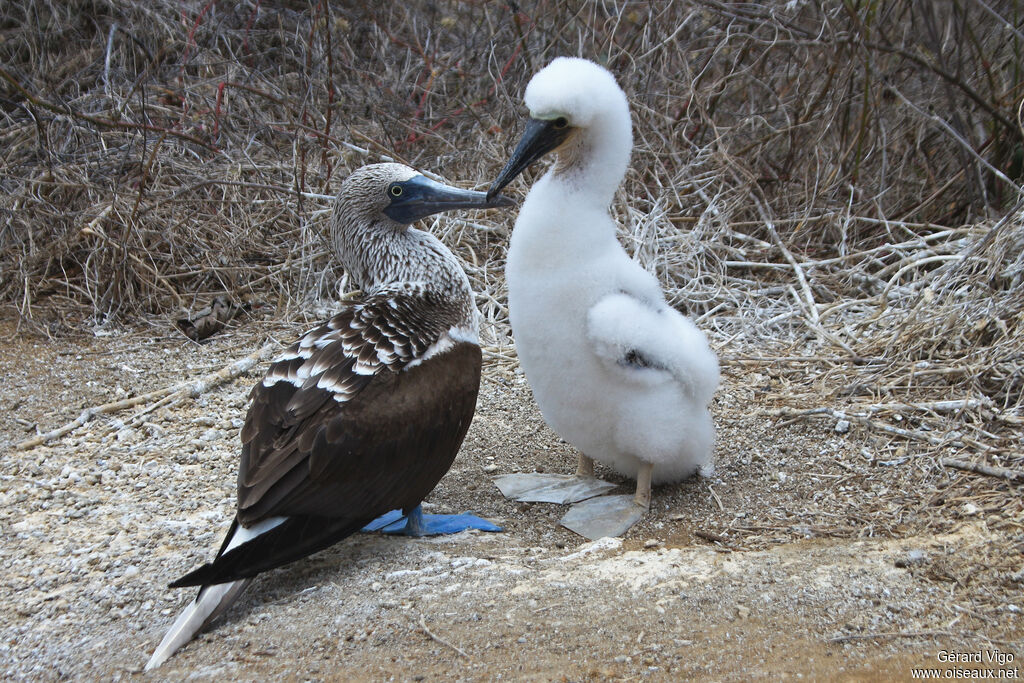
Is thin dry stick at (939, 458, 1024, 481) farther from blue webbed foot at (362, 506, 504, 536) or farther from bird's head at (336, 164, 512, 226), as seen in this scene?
bird's head at (336, 164, 512, 226)

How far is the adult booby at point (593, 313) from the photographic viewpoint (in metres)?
3.20

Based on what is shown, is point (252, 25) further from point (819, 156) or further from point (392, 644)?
point (392, 644)

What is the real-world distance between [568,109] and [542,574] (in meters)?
1.52

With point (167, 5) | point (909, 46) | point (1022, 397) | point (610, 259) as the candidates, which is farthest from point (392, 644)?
point (167, 5)

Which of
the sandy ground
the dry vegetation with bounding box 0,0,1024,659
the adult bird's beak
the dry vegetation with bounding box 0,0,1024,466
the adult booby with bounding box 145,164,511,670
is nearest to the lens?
the sandy ground

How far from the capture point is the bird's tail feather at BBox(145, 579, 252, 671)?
2.53m

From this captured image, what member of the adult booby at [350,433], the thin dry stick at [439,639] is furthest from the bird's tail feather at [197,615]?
the thin dry stick at [439,639]

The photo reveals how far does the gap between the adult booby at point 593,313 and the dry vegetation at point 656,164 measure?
120 cm

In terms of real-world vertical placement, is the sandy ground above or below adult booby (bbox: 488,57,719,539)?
below

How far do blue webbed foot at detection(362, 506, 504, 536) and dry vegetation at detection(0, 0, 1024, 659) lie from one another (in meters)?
1.54

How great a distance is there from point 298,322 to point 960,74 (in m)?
3.91

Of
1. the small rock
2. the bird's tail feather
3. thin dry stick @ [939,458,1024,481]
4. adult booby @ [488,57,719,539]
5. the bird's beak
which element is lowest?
the bird's tail feather

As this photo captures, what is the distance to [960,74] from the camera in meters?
5.25

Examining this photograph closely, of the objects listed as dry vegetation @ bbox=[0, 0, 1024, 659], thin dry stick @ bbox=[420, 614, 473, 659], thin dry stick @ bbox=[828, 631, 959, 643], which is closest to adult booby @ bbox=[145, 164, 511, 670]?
thin dry stick @ bbox=[420, 614, 473, 659]
